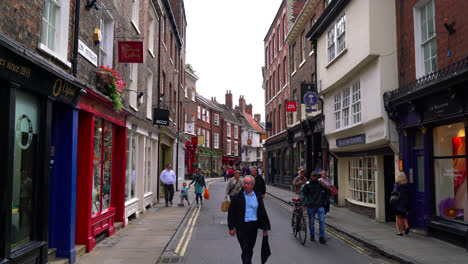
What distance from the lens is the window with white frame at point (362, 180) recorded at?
46.1 ft

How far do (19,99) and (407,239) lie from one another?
30.3ft

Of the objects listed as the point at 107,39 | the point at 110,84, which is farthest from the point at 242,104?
the point at 110,84

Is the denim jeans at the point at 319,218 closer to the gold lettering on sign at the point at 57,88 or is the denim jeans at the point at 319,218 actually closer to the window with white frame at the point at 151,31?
the gold lettering on sign at the point at 57,88

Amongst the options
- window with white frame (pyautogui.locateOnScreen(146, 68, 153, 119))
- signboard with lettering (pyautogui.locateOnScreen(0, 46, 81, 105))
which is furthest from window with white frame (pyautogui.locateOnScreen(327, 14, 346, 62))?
signboard with lettering (pyautogui.locateOnScreen(0, 46, 81, 105))

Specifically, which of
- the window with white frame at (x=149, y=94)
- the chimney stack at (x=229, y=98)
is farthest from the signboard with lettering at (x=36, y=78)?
the chimney stack at (x=229, y=98)

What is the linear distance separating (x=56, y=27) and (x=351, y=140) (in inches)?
431

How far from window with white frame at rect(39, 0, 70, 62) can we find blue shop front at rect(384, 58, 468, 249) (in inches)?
321

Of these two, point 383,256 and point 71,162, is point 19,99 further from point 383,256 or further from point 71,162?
point 383,256

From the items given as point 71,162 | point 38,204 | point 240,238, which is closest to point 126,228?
point 71,162

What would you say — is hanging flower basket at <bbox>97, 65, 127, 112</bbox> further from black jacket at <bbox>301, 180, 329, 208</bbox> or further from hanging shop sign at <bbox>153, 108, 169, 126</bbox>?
hanging shop sign at <bbox>153, 108, 169, 126</bbox>

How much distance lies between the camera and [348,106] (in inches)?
584

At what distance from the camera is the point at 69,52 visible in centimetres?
755

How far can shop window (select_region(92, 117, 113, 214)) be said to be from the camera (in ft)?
30.7

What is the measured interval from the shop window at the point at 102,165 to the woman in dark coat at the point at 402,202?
7.87m
